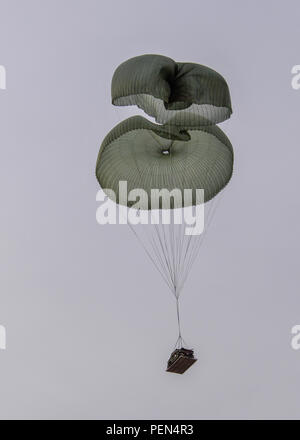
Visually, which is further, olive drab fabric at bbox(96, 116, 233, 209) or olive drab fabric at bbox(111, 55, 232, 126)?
olive drab fabric at bbox(96, 116, 233, 209)

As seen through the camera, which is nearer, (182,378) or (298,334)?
(298,334)

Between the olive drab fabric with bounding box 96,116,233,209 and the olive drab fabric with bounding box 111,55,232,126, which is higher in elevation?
the olive drab fabric with bounding box 111,55,232,126

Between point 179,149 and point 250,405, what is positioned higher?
point 179,149

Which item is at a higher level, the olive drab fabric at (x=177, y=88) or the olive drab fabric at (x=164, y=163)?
the olive drab fabric at (x=177, y=88)

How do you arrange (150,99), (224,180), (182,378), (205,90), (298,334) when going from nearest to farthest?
Answer: 1. (205,90)
2. (150,99)
3. (224,180)
4. (298,334)
5. (182,378)

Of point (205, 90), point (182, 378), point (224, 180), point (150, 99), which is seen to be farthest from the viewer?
point (182, 378)

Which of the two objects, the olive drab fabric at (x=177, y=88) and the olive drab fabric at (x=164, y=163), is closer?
the olive drab fabric at (x=177, y=88)

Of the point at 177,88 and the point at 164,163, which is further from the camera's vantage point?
the point at 164,163

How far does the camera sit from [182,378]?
97.9ft

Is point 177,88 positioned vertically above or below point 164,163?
above

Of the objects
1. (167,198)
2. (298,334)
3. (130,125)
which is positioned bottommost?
(298,334)
